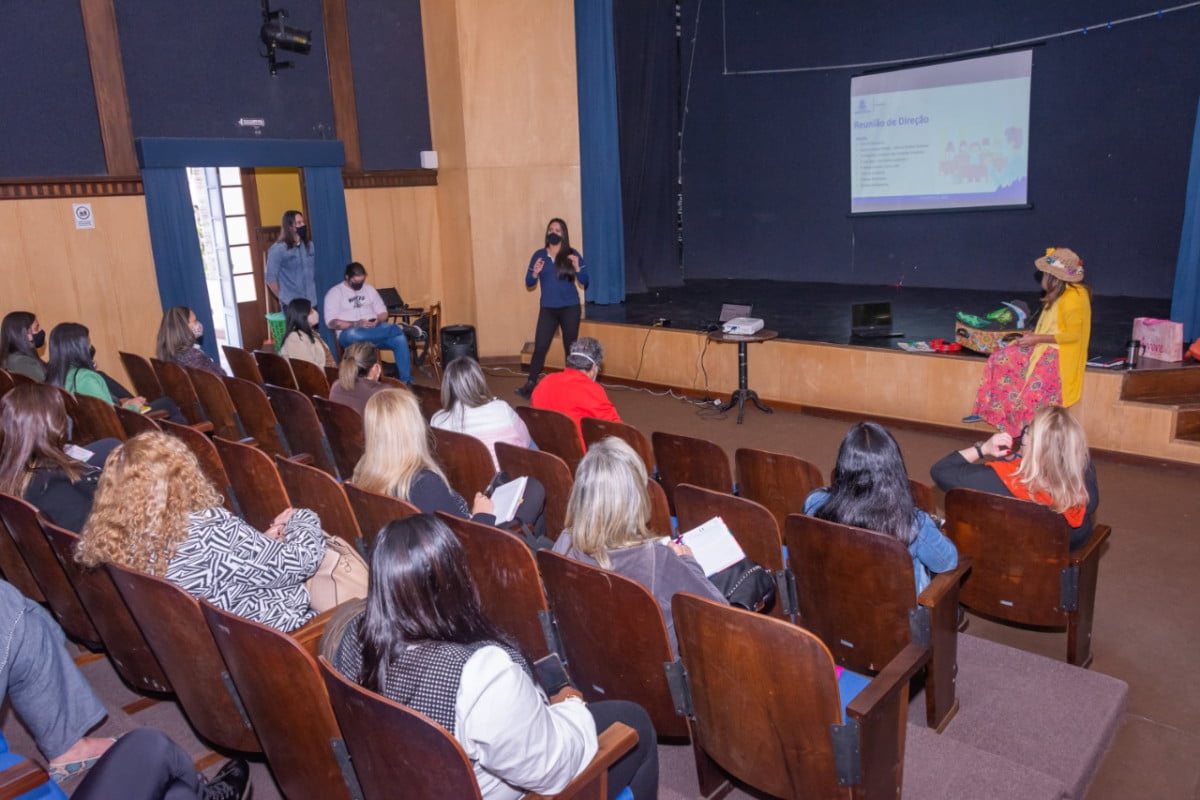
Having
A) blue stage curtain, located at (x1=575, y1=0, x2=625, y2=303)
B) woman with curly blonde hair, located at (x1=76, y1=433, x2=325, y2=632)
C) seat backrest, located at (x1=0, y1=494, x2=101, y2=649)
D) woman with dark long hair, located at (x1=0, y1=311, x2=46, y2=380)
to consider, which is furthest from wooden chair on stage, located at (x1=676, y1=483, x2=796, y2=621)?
blue stage curtain, located at (x1=575, y1=0, x2=625, y2=303)

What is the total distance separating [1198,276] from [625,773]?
19.3 feet

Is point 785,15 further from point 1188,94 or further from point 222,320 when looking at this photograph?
point 222,320

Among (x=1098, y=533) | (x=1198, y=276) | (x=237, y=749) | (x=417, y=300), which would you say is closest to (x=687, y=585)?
(x=237, y=749)

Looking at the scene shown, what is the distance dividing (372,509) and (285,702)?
3.42ft

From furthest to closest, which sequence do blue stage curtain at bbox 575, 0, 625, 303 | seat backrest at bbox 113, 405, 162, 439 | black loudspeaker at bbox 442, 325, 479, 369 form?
blue stage curtain at bbox 575, 0, 625, 303 → black loudspeaker at bbox 442, 325, 479, 369 → seat backrest at bbox 113, 405, 162, 439

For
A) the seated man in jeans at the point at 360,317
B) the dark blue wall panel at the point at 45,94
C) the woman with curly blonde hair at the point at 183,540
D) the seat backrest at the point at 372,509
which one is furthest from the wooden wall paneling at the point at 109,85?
the woman with curly blonde hair at the point at 183,540

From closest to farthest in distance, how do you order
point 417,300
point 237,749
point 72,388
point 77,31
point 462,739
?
point 462,739, point 237,749, point 72,388, point 77,31, point 417,300

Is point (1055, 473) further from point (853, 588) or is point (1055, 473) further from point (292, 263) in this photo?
point (292, 263)

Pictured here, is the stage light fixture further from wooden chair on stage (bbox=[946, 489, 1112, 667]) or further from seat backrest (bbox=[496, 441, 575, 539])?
wooden chair on stage (bbox=[946, 489, 1112, 667])

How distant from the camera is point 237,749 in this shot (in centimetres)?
221

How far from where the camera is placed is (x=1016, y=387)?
507 cm

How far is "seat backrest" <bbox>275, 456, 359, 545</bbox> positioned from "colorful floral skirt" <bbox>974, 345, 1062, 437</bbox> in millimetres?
3724

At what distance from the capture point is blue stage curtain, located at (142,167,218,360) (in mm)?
7184

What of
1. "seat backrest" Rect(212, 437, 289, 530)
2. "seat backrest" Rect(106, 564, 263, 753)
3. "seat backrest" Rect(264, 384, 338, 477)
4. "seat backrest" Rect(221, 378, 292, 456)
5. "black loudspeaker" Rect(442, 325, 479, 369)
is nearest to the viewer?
"seat backrest" Rect(106, 564, 263, 753)
